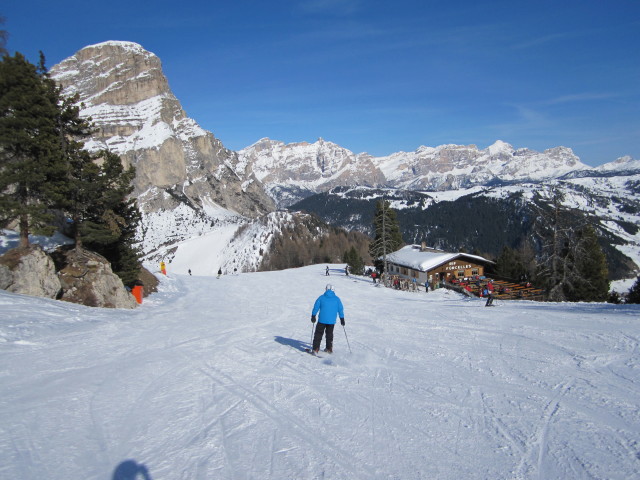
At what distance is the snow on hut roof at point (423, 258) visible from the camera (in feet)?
173

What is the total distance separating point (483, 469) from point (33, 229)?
1954 cm

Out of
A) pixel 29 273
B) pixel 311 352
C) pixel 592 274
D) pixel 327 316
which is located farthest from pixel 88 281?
pixel 592 274

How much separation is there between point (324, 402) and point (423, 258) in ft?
165

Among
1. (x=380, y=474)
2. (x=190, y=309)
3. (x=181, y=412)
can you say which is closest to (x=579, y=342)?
(x=380, y=474)

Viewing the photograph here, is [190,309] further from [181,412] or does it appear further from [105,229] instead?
[181,412]

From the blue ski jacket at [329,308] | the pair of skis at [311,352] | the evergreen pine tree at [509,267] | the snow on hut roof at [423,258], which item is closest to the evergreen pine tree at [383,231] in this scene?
the snow on hut roof at [423,258]

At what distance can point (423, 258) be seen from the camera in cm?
5528

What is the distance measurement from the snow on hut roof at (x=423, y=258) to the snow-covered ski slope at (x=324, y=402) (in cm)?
3943

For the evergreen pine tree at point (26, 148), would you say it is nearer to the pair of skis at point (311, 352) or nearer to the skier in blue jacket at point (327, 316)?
the pair of skis at point (311, 352)

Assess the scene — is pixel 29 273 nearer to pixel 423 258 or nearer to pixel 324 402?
pixel 324 402

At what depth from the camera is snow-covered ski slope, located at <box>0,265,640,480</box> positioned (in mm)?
5168

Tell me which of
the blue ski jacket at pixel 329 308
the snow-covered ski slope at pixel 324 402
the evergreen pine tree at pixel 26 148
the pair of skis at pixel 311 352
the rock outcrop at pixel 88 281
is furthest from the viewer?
the rock outcrop at pixel 88 281

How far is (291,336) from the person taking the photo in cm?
1357

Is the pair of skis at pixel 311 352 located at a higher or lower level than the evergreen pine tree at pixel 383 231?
lower
